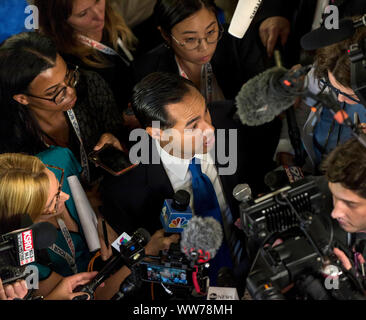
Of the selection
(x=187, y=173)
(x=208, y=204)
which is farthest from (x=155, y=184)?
(x=208, y=204)

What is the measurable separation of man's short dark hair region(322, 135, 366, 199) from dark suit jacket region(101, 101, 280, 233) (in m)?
0.61

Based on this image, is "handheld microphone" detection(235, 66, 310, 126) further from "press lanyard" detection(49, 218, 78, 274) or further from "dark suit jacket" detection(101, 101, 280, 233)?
"press lanyard" detection(49, 218, 78, 274)

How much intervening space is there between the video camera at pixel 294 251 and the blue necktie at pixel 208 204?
497 millimetres

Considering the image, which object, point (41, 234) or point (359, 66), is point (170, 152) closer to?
point (41, 234)

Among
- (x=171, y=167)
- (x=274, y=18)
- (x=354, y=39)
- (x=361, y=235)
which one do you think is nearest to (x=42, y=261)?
(x=171, y=167)

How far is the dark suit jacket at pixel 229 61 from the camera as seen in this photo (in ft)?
8.45

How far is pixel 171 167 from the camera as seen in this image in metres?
2.19

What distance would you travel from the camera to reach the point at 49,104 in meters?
2.19

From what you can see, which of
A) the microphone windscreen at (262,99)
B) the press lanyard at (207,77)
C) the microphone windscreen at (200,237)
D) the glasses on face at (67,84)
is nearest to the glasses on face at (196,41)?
the press lanyard at (207,77)

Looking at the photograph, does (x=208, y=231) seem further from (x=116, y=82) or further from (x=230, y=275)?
(x=116, y=82)

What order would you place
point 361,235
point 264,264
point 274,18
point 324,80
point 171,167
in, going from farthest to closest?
point 274,18 → point 171,167 → point 324,80 → point 361,235 → point 264,264

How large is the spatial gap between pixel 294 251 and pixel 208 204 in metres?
0.65

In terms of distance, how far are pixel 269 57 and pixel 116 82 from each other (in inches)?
38.4
